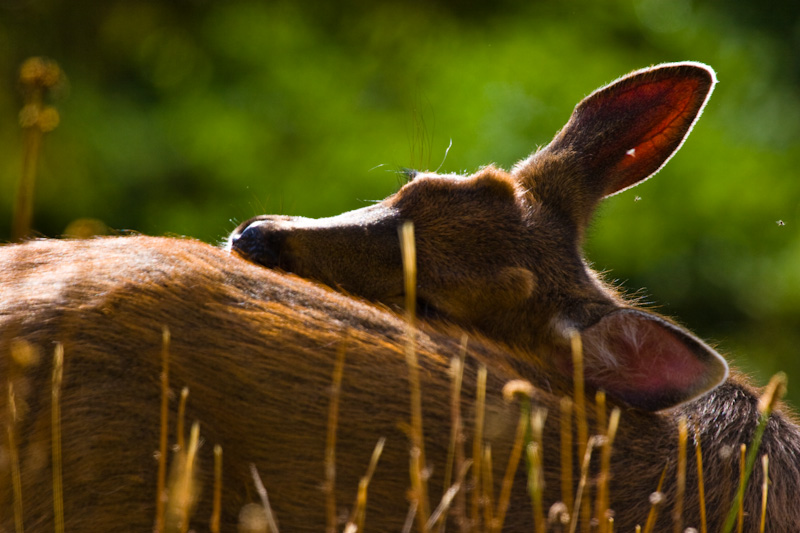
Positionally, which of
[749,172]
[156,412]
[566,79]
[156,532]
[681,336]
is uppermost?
[566,79]

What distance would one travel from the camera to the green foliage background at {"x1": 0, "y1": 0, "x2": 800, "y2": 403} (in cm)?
1415

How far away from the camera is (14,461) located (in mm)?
3055

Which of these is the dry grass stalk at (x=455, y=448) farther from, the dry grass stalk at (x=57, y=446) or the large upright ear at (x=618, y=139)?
the large upright ear at (x=618, y=139)

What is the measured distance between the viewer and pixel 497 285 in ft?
15.7

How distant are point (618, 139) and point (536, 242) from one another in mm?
782

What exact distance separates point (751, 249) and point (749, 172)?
3.24 feet

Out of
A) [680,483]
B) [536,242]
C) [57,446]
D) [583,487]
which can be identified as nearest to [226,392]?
[57,446]

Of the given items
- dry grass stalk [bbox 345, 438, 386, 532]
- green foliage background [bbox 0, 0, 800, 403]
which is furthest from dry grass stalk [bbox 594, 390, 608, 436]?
green foliage background [bbox 0, 0, 800, 403]

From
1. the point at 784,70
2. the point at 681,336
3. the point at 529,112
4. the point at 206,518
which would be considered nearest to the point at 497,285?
the point at 681,336

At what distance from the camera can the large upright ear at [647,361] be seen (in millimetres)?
3908

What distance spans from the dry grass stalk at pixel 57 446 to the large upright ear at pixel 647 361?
1836 mm

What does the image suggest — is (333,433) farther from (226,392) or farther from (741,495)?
(741,495)

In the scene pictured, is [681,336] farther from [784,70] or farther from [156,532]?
[784,70]

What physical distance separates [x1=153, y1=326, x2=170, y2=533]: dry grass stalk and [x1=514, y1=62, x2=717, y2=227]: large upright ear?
100 inches
